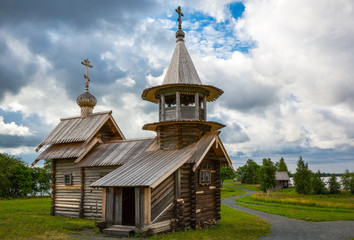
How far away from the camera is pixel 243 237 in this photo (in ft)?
51.6

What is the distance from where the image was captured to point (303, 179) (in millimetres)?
55375

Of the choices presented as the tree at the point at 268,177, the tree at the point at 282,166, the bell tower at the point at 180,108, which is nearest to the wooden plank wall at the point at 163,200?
the bell tower at the point at 180,108

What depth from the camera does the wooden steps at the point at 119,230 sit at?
14914 mm

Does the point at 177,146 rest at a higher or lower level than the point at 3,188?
higher

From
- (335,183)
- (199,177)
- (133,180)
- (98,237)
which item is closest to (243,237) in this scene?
(199,177)

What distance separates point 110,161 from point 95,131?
A: 4.42m

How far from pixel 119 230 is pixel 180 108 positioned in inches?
340

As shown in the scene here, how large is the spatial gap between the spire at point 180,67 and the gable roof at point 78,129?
7876 millimetres

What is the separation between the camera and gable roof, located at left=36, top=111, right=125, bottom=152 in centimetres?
2467

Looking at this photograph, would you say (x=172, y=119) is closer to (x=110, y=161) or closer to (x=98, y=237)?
(x=110, y=161)

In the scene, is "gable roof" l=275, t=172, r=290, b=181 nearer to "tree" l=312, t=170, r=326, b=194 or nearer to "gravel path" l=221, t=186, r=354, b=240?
"tree" l=312, t=170, r=326, b=194

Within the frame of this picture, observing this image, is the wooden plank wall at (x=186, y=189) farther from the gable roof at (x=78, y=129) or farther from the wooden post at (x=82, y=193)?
the gable roof at (x=78, y=129)

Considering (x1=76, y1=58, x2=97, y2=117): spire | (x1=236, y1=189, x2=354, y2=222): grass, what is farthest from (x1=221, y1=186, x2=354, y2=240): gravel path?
(x1=76, y1=58, x2=97, y2=117): spire

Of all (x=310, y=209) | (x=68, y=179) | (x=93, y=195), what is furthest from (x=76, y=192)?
(x=310, y=209)
